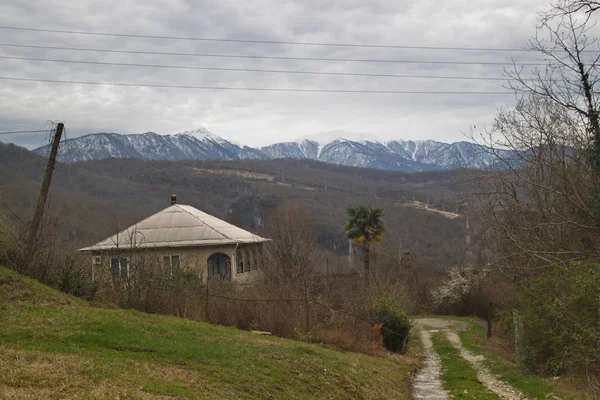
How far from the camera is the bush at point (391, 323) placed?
29203mm

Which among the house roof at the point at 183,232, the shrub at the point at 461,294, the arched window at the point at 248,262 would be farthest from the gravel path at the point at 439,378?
the shrub at the point at 461,294

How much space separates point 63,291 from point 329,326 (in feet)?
32.2

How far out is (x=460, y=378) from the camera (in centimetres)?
2203

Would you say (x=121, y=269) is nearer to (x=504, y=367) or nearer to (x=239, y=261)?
(x=504, y=367)

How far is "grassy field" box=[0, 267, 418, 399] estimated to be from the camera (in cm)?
944

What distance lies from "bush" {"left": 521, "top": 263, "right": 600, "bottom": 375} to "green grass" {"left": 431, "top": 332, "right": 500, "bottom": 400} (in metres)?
2.17

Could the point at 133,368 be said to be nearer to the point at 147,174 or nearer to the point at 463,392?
the point at 463,392

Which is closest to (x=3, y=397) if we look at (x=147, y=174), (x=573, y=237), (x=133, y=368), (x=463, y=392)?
(x=133, y=368)

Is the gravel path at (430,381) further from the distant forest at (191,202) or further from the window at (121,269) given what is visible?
the distant forest at (191,202)

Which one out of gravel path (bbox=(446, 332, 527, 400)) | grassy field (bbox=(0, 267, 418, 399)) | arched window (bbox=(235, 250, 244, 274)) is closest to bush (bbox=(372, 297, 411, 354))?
gravel path (bbox=(446, 332, 527, 400))

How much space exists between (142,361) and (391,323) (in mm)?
18810

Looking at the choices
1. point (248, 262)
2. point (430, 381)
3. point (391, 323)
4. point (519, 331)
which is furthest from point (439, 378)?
point (248, 262)

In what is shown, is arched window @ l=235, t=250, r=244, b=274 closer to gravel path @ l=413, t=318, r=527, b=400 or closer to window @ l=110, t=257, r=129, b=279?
gravel path @ l=413, t=318, r=527, b=400

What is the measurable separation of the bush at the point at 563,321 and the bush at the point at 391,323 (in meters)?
7.67
